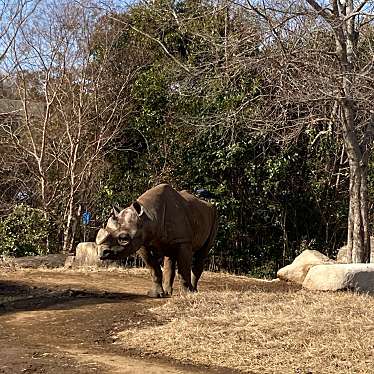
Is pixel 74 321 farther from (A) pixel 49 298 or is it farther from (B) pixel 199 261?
(B) pixel 199 261

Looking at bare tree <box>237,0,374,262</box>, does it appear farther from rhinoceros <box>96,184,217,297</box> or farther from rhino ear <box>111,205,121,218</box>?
rhino ear <box>111,205,121,218</box>

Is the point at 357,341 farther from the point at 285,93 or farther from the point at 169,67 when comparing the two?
the point at 169,67

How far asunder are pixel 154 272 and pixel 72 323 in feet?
6.85

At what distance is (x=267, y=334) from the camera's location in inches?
290

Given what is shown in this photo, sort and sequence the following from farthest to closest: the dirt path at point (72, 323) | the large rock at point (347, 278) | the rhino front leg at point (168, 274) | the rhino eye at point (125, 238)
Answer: the rhino front leg at point (168, 274) < the large rock at point (347, 278) < the rhino eye at point (125, 238) < the dirt path at point (72, 323)

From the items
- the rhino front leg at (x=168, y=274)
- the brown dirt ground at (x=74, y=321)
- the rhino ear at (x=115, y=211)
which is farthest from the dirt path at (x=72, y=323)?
the rhino ear at (x=115, y=211)

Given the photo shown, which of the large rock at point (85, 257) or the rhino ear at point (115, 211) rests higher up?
the rhino ear at point (115, 211)

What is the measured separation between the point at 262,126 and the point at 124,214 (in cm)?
609

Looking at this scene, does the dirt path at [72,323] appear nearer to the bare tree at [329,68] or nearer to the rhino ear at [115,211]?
the rhino ear at [115,211]

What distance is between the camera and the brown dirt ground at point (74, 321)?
21.9 feet

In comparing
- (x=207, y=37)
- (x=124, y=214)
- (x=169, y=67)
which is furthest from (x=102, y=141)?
(x=124, y=214)

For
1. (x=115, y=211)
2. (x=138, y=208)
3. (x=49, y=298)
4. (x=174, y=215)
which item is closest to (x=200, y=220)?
(x=174, y=215)

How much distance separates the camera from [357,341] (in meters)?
6.89

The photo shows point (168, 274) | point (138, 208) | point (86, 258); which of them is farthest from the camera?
point (86, 258)
